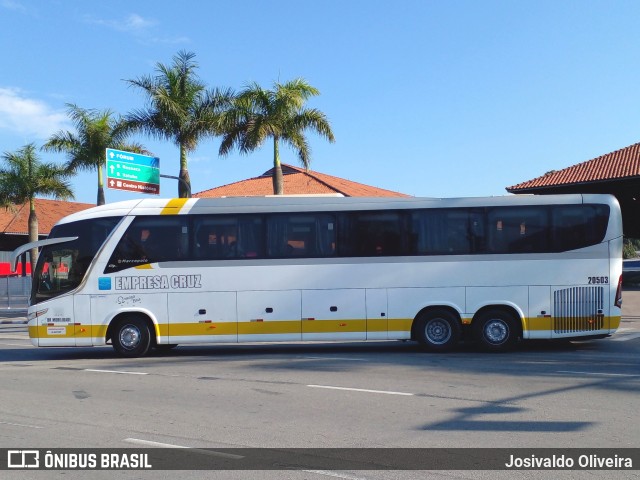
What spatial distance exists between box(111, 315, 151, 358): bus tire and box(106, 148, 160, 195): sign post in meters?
12.2

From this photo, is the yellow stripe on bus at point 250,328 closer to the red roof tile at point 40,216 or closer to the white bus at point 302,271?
the white bus at point 302,271

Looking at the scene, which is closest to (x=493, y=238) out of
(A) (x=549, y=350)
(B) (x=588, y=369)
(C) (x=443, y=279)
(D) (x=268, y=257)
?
(C) (x=443, y=279)

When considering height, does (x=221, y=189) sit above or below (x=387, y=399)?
above

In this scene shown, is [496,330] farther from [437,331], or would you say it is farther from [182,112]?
[182,112]

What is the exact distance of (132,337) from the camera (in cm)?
1555

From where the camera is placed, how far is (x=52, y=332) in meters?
15.4

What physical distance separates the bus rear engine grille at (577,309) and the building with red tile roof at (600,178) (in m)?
21.7

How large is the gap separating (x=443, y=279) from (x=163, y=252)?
6.44 metres

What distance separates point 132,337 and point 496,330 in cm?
835

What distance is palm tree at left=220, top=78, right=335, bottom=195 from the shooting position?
91.7 ft

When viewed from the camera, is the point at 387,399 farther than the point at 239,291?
No

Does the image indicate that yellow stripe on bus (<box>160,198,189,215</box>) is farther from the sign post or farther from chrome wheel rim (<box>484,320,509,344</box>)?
the sign post

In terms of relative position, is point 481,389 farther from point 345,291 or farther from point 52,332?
point 52,332

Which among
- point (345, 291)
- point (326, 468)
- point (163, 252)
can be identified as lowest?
point (326, 468)
